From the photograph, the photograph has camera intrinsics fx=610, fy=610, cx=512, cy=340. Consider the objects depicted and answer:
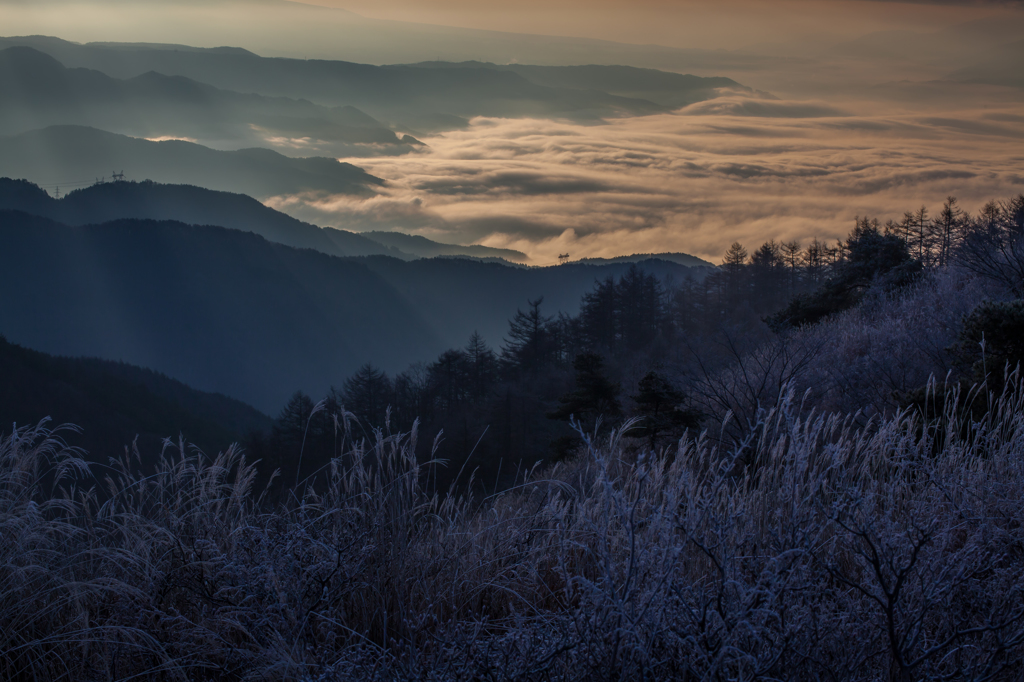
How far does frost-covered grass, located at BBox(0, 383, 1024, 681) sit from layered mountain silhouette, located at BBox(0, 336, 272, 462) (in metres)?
81.2

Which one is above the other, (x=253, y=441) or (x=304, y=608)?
(x=304, y=608)

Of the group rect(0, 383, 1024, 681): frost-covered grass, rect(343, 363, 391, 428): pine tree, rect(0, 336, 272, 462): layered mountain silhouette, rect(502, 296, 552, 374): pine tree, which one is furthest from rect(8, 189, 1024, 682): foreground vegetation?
rect(0, 336, 272, 462): layered mountain silhouette

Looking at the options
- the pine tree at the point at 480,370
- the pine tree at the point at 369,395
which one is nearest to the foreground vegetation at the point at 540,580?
the pine tree at the point at 369,395

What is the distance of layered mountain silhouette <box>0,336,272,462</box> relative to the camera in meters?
80.5

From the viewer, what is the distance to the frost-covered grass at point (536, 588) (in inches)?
80.7

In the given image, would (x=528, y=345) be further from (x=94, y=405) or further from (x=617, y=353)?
(x=94, y=405)

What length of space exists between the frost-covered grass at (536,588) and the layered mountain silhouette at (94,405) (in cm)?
8125

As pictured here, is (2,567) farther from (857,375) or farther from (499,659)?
(857,375)

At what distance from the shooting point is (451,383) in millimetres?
61781

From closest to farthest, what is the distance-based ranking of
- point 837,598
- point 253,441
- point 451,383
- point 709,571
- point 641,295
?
1. point 837,598
2. point 709,571
3. point 253,441
4. point 451,383
5. point 641,295

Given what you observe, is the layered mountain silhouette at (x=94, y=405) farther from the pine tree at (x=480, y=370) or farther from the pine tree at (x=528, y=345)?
the pine tree at (x=528, y=345)

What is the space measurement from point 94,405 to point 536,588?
4077 inches

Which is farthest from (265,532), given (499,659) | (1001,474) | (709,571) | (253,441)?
(253,441)

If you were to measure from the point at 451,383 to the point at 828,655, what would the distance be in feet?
197
